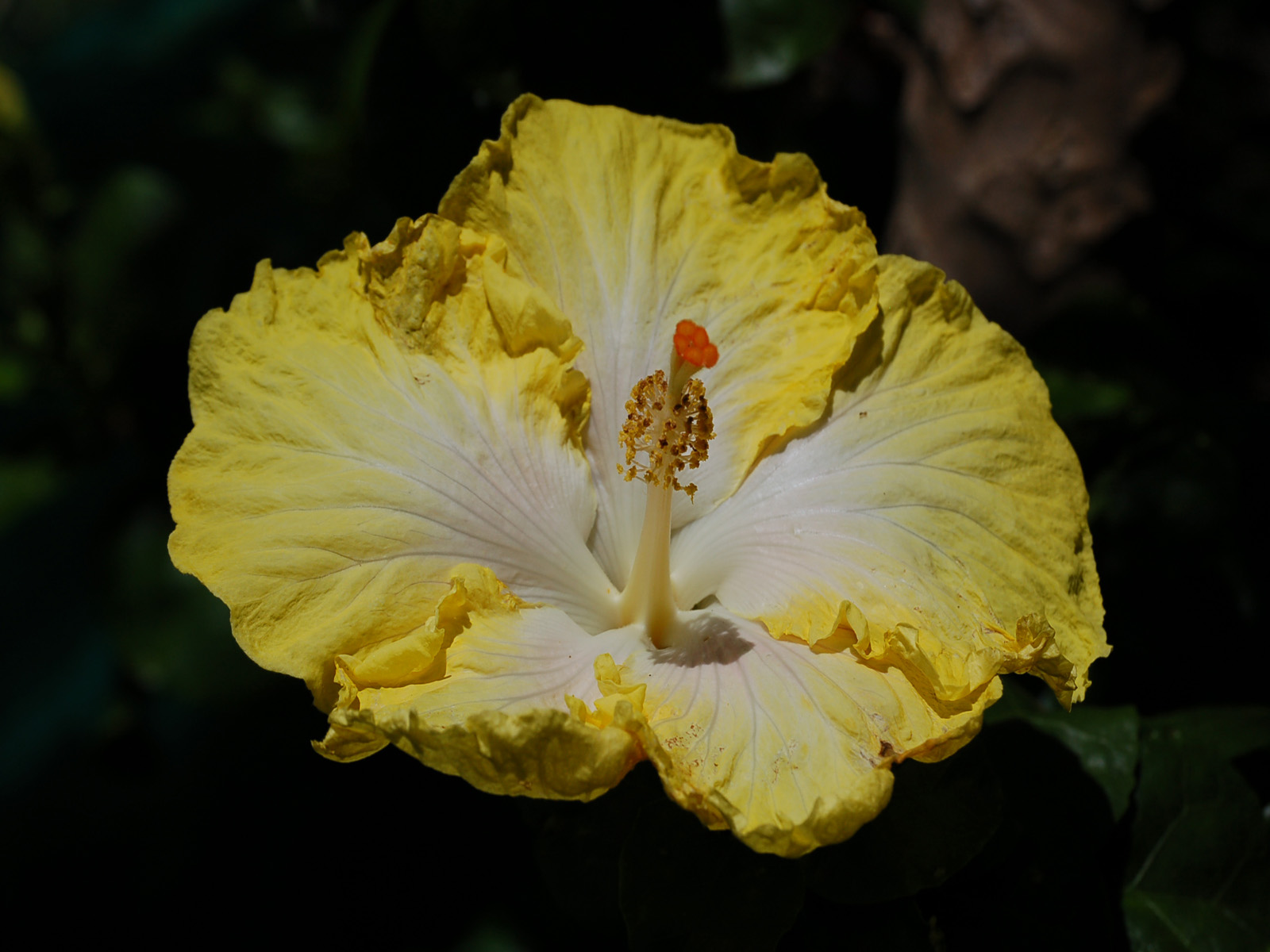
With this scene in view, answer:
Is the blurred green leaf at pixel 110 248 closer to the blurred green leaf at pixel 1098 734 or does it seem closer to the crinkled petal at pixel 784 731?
the crinkled petal at pixel 784 731

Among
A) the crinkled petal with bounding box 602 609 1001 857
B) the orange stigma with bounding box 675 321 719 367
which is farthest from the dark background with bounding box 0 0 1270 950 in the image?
the orange stigma with bounding box 675 321 719 367

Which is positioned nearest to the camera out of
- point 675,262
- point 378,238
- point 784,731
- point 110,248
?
point 784,731

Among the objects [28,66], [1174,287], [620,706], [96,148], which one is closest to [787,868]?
[620,706]

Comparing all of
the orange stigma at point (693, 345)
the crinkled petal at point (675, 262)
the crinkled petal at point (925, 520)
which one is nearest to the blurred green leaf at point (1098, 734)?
the crinkled petal at point (925, 520)

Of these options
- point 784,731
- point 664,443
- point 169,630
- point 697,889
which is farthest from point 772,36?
point 169,630

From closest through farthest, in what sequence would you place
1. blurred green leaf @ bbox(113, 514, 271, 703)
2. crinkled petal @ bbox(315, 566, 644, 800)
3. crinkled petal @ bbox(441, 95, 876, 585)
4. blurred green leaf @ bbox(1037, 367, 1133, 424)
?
crinkled petal @ bbox(315, 566, 644, 800), crinkled petal @ bbox(441, 95, 876, 585), blurred green leaf @ bbox(1037, 367, 1133, 424), blurred green leaf @ bbox(113, 514, 271, 703)

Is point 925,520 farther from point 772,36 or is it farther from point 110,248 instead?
point 110,248

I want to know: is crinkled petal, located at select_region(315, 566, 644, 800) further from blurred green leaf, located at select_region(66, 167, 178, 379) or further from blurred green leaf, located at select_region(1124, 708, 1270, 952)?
blurred green leaf, located at select_region(66, 167, 178, 379)
